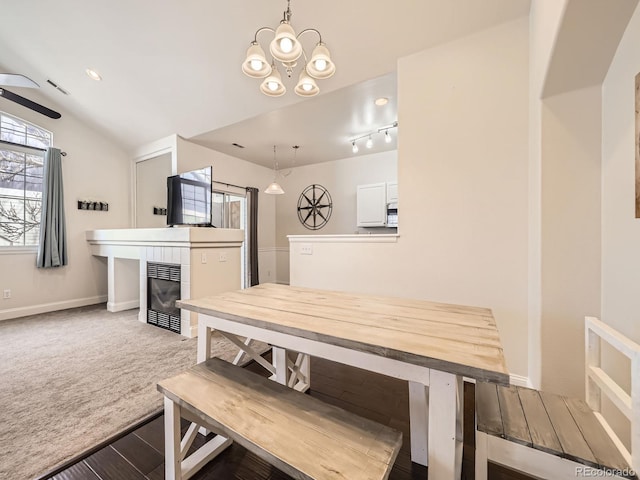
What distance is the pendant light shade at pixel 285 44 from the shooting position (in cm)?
150

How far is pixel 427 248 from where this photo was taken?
227 centimetres

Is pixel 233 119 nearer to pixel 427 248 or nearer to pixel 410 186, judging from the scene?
pixel 410 186

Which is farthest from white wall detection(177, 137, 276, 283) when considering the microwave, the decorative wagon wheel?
the microwave

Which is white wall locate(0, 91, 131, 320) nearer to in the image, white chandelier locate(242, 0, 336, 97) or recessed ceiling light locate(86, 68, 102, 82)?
recessed ceiling light locate(86, 68, 102, 82)

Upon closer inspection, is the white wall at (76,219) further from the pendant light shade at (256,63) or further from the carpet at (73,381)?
the pendant light shade at (256,63)

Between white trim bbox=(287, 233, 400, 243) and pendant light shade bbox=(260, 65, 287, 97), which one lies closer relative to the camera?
pendant light shade bbox=(260, 65, 287, 97)

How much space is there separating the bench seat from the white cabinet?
3.85 metres

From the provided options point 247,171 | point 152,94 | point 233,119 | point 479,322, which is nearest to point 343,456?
point 479,322

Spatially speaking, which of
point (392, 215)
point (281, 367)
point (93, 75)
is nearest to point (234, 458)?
point (281, 367)

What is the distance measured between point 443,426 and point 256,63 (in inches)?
82.2

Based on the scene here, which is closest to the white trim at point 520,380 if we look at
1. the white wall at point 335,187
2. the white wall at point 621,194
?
the white wall at point 621,194

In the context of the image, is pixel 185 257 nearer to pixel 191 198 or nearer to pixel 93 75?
pixel 191 198

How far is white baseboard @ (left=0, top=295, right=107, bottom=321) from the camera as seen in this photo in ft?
12.2

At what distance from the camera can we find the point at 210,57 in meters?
2.77
